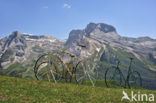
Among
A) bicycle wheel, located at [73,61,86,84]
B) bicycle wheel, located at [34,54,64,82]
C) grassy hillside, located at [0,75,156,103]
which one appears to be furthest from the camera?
bicycle wheel, located at [73,61,86,84]

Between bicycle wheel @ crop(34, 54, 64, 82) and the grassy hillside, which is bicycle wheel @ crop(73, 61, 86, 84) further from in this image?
the grassy hillside

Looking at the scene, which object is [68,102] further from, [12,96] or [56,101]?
[12,96]

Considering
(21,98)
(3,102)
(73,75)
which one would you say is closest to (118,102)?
(21,98)

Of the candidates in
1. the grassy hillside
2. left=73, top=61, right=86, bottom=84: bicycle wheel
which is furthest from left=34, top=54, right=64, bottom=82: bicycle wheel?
the grassy hillside

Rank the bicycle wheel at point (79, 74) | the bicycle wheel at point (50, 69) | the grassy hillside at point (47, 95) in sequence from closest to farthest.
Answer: the grassy hillside at point (47, 95) < the bicycle wheel at point (50, 69) < the bicycle wheel at point (79, 74)

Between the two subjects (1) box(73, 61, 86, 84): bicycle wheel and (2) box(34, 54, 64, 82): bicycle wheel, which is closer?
(2) box(34, 54, 64, 82): bicycle wheel

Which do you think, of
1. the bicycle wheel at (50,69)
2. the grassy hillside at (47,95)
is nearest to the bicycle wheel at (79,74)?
the bicycle wheel at (50,69)

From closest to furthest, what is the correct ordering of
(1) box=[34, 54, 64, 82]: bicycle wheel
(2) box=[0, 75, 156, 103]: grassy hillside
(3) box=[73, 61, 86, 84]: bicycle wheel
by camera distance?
(2) box=[0, 75, 156, 103]: grassy hillside, (1) box=[34, 54, 64, 82]: bicycle wheel, (3) box=[73, 61, 86, 84]: bicycle wheel

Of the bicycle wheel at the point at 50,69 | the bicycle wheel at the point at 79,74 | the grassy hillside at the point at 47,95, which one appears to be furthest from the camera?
the bicycle wheel at the point at 79,74

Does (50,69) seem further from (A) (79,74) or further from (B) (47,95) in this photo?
(B) (47,95)

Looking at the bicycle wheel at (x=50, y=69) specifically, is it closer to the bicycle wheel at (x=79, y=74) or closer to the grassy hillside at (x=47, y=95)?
the bicycle wheel at (x=79, y=74)

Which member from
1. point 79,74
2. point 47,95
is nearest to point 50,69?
point 79,74

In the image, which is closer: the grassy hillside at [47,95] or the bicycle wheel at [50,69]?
the grassy hillside at [47,95]

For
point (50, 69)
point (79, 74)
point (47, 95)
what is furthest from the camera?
point (79, 74)
